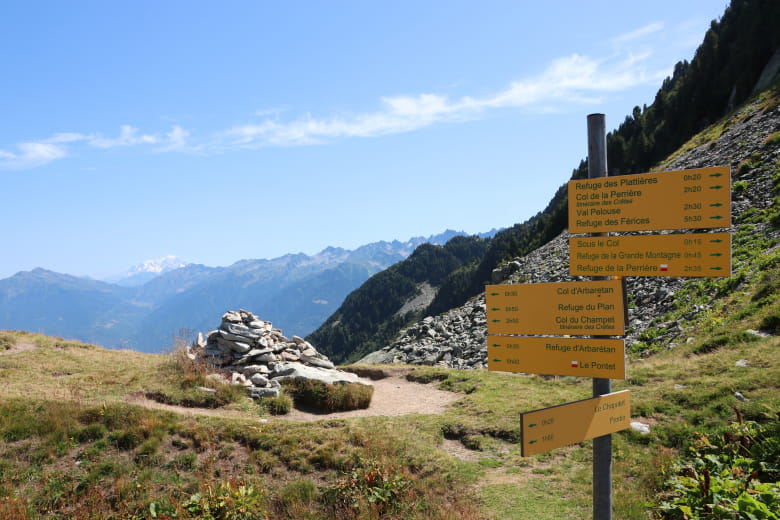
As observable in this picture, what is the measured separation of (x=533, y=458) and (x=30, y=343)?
867 inches

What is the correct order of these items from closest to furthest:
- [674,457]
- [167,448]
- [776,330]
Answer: [674,457] → [167,448] → [776,330]

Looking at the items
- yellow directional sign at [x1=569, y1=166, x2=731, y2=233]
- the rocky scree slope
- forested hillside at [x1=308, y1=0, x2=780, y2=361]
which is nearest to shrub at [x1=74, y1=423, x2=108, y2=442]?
yellow directional sign at [x1=569, y1=166, x2=731, y2=233]

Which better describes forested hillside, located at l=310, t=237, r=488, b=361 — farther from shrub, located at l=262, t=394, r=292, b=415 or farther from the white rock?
shrub, located at l=262, t=394, r=292, b=415

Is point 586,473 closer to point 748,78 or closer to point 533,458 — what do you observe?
point 533,458

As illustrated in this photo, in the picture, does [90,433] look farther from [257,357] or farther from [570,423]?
[570,423]

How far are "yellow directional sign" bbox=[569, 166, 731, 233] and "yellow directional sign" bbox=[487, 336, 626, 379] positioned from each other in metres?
1.23

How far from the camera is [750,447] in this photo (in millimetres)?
6477

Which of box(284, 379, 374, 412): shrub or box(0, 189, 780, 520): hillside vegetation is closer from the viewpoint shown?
box(0, 189, 780, 520): hillside vegetation

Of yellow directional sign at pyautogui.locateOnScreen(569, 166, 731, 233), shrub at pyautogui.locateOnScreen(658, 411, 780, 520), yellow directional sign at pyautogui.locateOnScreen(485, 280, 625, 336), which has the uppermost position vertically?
yellow directional sign at pyautogui.locateOnScreen(569, 166, 731, 233)

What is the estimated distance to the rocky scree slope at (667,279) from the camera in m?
18.5

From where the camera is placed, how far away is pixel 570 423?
4.50m

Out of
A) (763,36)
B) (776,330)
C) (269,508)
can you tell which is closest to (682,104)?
(763,36)

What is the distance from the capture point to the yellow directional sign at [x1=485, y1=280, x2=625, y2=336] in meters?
4.59

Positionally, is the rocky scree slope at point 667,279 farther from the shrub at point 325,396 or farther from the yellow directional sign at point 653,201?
the yellow directional sign at point 653,201
